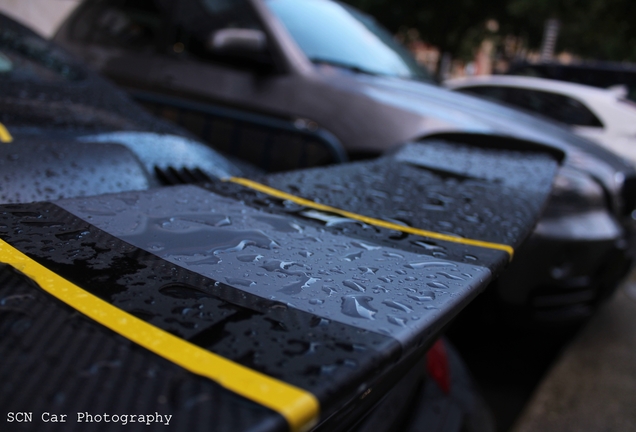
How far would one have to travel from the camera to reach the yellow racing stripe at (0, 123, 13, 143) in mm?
1295

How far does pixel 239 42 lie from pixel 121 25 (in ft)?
4.05

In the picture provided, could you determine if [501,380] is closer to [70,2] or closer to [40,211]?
[40,211]

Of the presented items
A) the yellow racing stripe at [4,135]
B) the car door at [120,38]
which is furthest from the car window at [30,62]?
the car door at [120,38]

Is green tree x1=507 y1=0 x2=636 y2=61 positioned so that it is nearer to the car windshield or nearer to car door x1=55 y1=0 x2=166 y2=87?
the car windshield

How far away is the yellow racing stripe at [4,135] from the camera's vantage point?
1.29 metres

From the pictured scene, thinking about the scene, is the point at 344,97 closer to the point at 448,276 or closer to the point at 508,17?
the point at 448,276

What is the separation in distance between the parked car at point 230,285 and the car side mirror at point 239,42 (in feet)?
6.21

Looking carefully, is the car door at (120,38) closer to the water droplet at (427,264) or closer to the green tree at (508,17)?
the water droplet at (427,264)

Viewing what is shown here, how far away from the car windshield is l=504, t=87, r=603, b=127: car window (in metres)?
2.43

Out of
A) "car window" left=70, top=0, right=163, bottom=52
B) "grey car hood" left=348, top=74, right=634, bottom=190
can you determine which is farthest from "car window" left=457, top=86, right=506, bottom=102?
"car window" left=70, top=0, right=163, bottom=52

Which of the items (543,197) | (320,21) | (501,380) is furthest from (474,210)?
(320,21)

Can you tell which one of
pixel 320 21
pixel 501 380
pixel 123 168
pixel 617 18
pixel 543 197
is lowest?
pixel 501 380

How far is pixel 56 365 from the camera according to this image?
1.64 ft

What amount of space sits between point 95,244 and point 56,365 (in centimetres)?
28
